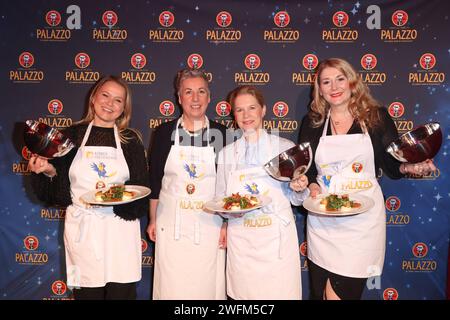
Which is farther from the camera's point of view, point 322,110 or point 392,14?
point 392,14

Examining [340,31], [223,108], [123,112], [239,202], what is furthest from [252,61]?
[239,202]

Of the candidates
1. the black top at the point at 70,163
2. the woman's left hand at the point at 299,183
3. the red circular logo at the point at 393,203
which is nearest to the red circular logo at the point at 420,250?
the red circular logo at the point at 393,203

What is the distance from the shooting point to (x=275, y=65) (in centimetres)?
321

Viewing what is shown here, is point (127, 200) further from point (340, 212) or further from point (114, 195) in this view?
point (340, 212)

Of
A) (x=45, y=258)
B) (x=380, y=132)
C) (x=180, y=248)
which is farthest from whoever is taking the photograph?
(x=45, y=258)

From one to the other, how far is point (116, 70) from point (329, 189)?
75.2 inches

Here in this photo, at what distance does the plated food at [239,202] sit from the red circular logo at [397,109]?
1505 millimetres

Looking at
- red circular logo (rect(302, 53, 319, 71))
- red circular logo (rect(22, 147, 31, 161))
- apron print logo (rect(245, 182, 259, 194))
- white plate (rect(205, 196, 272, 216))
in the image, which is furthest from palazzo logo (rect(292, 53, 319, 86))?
red circular logo (rect(22, 147, 31, 161))

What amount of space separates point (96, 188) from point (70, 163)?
0.25 metres

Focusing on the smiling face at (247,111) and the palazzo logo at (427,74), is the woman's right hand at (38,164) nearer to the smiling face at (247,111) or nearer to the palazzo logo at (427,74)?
the smiling face at (247,111)

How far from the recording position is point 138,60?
3.24m

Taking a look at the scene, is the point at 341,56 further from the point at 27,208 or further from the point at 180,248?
the point at 27,208

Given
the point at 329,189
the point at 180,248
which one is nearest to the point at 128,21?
the point at 180,248

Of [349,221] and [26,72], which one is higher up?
[26,72]
